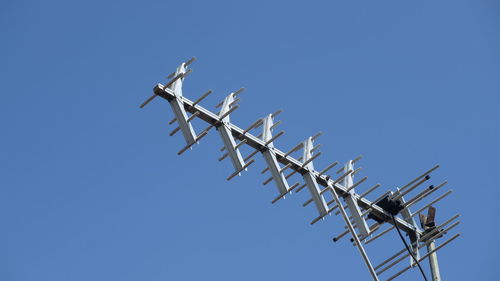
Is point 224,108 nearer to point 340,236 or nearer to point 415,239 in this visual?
point 340,236

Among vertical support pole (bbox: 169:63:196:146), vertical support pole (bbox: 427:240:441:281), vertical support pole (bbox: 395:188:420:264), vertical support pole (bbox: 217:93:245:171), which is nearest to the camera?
vertical support pole (bbox: 169:63:196:146)

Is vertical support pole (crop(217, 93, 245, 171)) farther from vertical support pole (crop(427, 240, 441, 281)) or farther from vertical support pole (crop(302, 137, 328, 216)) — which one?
vertical support pole (crop(427, 240, 441, 281))

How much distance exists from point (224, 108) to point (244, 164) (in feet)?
3.51

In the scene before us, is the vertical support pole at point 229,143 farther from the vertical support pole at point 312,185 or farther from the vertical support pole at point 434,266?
the vertical support pole at point 434,266

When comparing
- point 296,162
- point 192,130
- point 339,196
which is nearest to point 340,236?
point 339,196

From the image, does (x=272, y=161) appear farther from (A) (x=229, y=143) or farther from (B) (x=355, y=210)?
(B) (x=355, y=210)

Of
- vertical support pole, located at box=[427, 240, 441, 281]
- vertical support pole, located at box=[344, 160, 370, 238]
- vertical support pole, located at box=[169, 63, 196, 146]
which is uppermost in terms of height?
vertical support pole, located at box=[169, 63, 196, 146]

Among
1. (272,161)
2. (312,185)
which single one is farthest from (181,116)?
(312,185)

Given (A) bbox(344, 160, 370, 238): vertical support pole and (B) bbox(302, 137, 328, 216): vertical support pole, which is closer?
(B) bbox(302, 137, 328, 216): vertical support pole

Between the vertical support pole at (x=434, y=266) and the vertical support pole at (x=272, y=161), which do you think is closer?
the vertical support pole at (x=272, y=161)

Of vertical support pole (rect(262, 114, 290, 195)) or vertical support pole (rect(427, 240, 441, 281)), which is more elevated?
vertical support pole (rect(262, 114, 290, 195))

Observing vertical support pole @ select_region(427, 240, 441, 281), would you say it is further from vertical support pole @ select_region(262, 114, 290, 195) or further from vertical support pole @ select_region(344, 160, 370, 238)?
vertical support pole @ select_region(262, 114, 290, 195)

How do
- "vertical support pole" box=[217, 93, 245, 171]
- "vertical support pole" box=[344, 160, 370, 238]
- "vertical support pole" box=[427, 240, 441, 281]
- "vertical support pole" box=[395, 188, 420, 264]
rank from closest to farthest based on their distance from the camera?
"vertical support pole" box=[217, 93, 245, 171]
"vertical support pole" box=[344, 160, 370, 238]
"vertical support pole" box=[427, 240, 441, 281]
"vertical support pole" box=[395, 188, 420, 264]

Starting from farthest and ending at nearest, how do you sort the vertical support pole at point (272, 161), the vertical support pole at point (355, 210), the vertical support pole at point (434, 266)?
the vertical support pole at point (434, 266) < the vertical support pole at point (355, 210) < the vertical support pole at point (272, 161)
